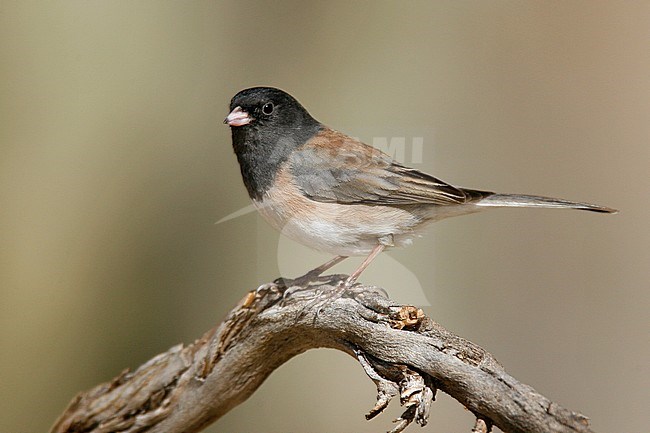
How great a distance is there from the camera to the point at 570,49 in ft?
5.75

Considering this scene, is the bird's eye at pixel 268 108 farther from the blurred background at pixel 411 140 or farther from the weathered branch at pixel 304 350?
the weathered branch at pixel 304 350

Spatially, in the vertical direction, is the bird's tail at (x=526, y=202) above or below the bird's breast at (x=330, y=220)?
above

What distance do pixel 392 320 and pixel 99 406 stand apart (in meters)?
0.87

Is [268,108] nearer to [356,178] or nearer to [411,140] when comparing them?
[356,178]

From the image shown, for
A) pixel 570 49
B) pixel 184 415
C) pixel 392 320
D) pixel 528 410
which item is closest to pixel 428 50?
pixel 570 49

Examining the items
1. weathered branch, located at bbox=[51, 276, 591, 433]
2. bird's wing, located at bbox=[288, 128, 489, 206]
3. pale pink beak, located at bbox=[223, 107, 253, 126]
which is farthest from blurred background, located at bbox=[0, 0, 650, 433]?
pale pink beak, located at bbox=[223, 107, 253, 126]

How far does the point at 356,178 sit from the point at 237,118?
0.96 feet

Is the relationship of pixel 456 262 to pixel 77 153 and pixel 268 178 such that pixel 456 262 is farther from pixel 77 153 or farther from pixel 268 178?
pixel 77 153

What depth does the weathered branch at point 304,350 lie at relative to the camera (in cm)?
127

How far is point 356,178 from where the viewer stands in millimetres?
1546

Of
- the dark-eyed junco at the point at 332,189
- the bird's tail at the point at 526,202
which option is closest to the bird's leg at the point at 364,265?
the dark-eyed junco at the point at 332,189

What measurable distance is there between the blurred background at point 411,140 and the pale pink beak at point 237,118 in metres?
0.31

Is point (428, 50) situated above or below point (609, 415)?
above

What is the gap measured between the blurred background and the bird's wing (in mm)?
73
